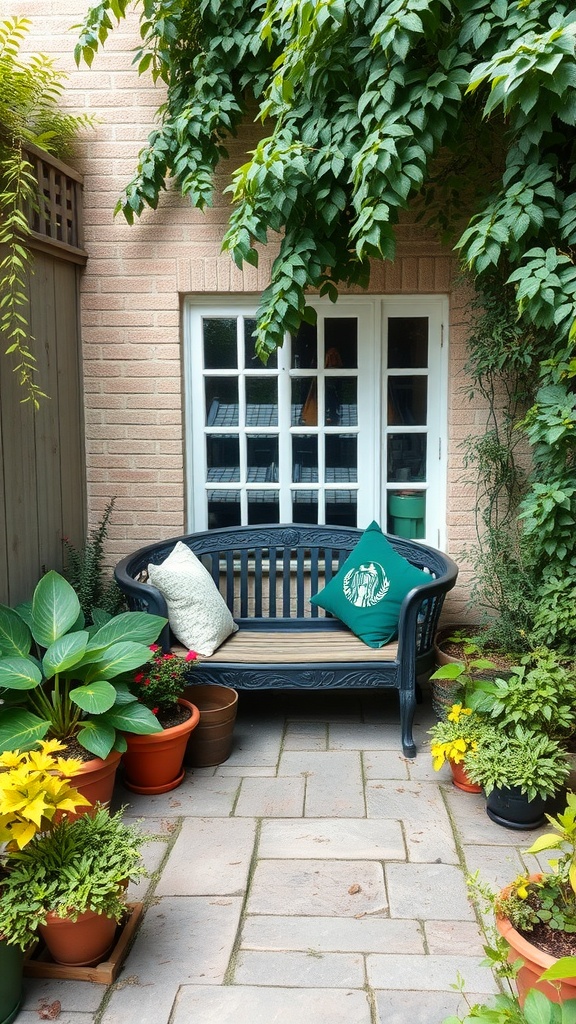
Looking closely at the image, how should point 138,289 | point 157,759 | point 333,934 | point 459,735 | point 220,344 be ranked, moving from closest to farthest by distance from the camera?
point 333,934
point 459,735
point 157,759
point 138,289
point 220,344

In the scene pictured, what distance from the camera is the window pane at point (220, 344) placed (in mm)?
4336

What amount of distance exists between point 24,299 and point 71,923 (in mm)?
2269

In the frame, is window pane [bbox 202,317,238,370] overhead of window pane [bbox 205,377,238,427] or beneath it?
overhead

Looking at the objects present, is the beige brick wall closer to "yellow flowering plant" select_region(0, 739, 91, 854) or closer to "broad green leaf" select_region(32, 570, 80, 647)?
"broad green leaf" select_region(32, 570, 80, 647)

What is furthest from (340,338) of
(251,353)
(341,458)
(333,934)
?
(333,934)

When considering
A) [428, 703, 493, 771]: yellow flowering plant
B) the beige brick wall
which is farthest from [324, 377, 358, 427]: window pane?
[428, 703, 493, 771]: yellow flowering plant

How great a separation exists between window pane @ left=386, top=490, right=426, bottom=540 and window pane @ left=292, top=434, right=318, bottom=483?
44 centimetres

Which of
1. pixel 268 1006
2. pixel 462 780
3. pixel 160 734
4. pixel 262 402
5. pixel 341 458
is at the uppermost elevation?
pixel 262 402

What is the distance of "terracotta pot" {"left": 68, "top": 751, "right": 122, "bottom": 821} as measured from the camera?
283 centimetres

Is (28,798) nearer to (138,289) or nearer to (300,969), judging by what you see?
(300,969)

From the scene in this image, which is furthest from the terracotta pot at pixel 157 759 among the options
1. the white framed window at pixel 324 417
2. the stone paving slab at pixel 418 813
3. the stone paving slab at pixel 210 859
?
the white framed window at pixel 324 417

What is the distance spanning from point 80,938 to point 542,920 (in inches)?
47.1

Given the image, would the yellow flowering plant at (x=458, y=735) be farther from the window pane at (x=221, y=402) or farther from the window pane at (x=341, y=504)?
the window pane at (x=221, y=402)

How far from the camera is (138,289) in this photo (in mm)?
4242
